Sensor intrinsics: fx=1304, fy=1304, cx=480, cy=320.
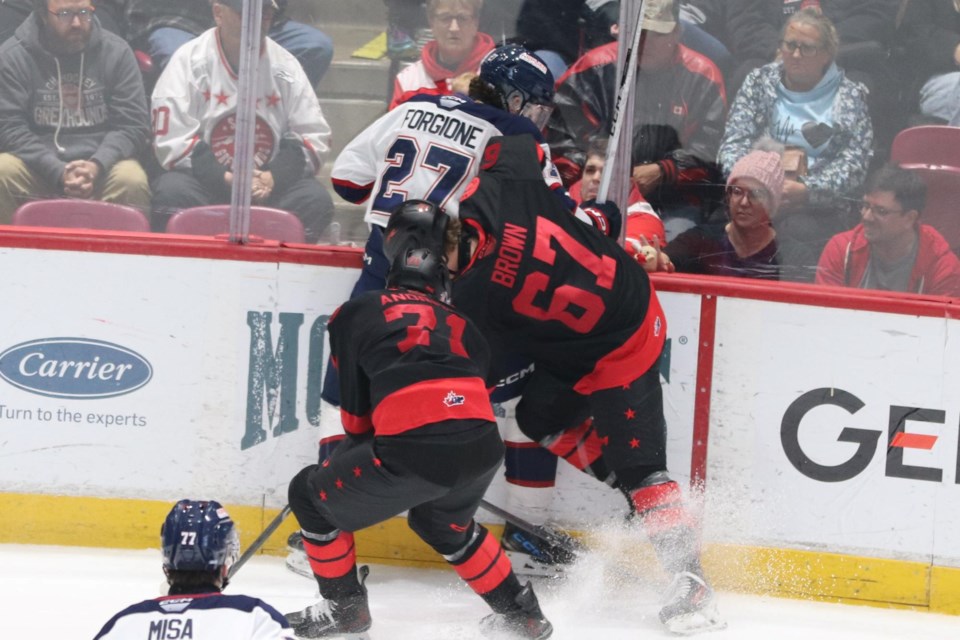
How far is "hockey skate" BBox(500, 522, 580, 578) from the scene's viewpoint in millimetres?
3811

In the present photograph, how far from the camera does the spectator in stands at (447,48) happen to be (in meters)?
3.81

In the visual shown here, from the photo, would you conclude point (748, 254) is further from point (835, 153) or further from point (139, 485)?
point (139, 485)

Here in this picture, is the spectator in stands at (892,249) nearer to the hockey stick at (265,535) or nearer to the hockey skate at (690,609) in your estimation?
the hockey skate at (690,609)

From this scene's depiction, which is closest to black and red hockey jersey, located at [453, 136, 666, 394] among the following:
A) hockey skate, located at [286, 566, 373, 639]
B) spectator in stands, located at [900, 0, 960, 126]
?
hockey skate, located at [286, 566, 373, 639]

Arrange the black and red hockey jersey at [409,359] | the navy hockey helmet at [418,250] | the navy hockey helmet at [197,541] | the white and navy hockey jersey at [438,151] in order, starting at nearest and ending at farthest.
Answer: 1. the navy hockey helmet at [197,541]
2. the black and red hockey jersey at [409,359]
3. the navy hockey helmet at [418,250]
4. the white and navy hockey jersey at [438,151]

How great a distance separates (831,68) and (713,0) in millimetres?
395

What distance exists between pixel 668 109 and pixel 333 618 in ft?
5.67

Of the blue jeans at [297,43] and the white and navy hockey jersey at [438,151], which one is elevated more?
the blue jeans at [297,43]

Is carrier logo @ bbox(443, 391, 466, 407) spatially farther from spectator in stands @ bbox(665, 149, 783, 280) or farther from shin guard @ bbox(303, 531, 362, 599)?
spectator in stands @ bbox(665, 149, 783, 280)

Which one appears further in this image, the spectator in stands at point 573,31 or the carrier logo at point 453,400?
the spectator in stands at point 573,31

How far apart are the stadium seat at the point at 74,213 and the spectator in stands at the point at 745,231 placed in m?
1.60

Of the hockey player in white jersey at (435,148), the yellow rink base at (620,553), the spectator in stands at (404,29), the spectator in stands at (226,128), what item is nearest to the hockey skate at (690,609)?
the yellow rink base at (620,553)

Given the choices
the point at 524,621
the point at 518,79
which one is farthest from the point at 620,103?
the point at 524,621

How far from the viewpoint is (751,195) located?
3791mm
